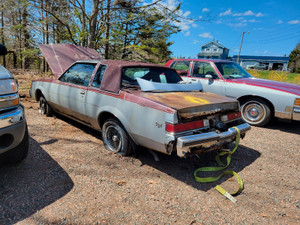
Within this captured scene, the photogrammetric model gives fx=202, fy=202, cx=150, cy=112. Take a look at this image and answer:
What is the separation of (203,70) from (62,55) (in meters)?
5.09

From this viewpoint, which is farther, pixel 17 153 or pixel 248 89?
pixel 248 89

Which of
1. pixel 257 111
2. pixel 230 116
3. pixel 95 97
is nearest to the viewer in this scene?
pixel 230 116

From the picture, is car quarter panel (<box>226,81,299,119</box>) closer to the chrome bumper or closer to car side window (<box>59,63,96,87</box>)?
the chrome bumper

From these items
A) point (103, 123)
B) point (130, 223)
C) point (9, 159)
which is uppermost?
point (103, 123)

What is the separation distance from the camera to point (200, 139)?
2633mm

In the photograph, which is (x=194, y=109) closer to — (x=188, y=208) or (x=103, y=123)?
(x=188, y=208)

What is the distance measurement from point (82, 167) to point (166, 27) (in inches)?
335

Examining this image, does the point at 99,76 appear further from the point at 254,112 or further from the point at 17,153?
the point at 254,112

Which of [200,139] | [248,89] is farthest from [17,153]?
[248,89]

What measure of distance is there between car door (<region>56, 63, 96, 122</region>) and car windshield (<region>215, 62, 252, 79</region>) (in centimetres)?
402

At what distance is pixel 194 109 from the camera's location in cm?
272

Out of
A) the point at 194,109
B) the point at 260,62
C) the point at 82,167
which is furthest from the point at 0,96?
the point at 260,62

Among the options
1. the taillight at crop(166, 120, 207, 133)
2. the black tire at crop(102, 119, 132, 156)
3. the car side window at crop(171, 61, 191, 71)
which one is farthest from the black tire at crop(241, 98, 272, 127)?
the black tire at crop(102, 119, 132, 156)

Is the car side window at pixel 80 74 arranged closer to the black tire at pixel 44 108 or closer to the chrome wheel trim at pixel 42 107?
the black tire at pixel 44 108
